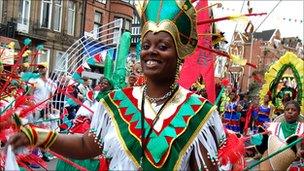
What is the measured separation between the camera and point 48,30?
97.7 feet

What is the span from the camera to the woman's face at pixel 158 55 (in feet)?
8.92

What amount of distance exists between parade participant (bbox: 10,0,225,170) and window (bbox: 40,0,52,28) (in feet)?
91.2

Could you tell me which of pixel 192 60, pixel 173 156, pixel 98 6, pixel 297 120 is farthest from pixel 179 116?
pixel 98 6

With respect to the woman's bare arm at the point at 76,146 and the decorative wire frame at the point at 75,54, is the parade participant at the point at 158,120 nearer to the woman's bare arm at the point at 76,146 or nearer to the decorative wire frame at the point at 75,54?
the woman's bare arm at the point at 76,146

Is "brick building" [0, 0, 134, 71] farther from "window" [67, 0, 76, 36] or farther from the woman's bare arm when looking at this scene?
the woman's bare arm

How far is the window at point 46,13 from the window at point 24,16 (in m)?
1.23

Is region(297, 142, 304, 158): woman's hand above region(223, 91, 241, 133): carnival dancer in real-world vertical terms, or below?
above

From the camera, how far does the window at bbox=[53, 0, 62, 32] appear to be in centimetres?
3095

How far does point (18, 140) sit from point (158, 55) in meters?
0.78

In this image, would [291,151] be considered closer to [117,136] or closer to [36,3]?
[117,136]

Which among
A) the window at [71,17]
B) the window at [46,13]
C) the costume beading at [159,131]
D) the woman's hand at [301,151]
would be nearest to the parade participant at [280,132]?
the woman's hand at [301,151]

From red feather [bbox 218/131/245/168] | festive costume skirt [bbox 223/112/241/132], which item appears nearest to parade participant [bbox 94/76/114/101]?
red feather [bbox 218/131/245/168]

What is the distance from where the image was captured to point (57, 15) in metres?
31.2

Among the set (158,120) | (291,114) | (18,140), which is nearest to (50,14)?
(291,114)
